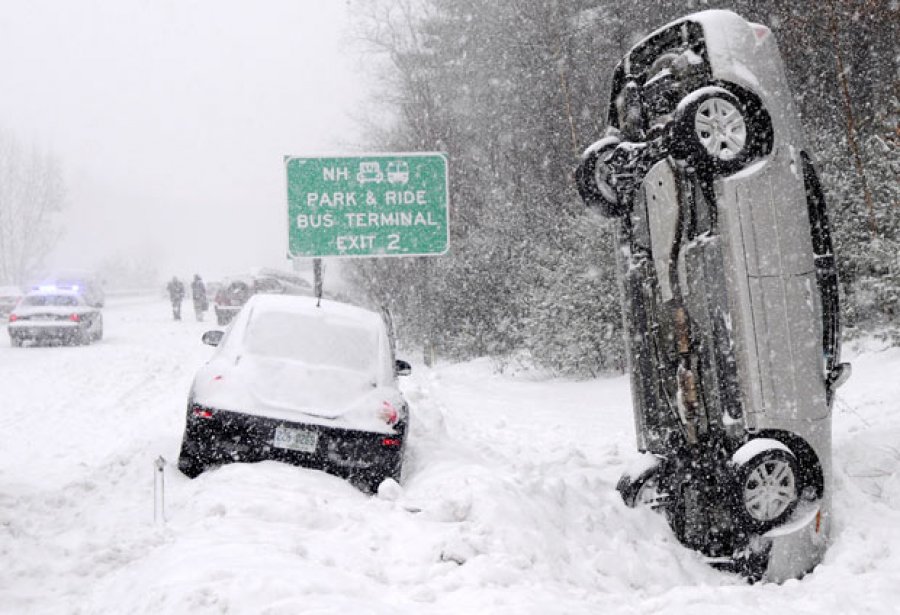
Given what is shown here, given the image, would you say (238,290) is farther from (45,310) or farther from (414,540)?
(414,540)

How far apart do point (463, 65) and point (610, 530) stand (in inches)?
974

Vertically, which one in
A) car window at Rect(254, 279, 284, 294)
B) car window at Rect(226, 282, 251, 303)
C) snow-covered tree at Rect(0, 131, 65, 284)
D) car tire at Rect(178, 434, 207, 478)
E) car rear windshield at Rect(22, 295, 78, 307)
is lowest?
car tire at Rect(178, 434, 207, 478)

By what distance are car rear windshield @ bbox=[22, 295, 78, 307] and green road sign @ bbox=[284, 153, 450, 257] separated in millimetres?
13704

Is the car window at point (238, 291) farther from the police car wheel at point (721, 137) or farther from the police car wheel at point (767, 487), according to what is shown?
the police car wheel at point (767, 487)

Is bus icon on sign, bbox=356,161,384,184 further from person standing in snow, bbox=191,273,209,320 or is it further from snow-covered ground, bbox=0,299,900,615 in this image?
person standing in snow, bbox=191,273,209,320

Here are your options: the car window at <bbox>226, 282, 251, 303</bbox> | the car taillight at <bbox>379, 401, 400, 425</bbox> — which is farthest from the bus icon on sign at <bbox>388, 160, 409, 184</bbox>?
the car window at <bbox>226, 282, 251, 303</bbox>

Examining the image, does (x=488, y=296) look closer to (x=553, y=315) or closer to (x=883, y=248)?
(x=553, y=315)

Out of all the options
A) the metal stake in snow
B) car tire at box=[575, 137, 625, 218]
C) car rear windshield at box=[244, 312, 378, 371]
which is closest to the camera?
the metal stake in snow

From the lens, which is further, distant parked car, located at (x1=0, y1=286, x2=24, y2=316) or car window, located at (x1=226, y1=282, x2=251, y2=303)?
distant parked car, located at (x1=0, y1=286, x2=24, y2=316)

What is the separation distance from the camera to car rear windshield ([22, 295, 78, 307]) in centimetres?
2311

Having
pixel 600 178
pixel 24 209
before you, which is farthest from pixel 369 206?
pixel 24 209

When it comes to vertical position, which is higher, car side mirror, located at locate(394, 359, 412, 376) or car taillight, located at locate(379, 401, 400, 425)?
car side mirror, located at locate(394, 359, 412, 376)

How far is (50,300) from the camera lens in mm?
23266

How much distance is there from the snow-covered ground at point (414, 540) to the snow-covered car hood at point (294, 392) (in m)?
0.52
